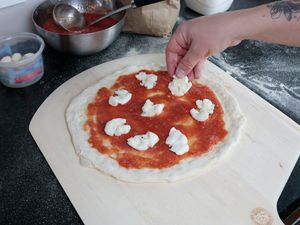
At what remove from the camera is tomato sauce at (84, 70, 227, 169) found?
1.20 meters

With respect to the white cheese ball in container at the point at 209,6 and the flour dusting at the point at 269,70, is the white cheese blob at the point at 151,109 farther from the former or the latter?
the white cheese ball in container at the point at 209,6

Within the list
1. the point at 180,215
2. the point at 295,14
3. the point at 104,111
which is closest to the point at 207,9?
the point at 295,14

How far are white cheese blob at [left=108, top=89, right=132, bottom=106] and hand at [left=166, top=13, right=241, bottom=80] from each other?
0.81 ft

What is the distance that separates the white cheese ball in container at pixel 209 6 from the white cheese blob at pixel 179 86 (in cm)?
71

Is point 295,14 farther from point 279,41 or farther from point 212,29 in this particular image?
point 212,29

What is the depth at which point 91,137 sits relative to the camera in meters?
1.26

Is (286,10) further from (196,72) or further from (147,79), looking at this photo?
(147,79)

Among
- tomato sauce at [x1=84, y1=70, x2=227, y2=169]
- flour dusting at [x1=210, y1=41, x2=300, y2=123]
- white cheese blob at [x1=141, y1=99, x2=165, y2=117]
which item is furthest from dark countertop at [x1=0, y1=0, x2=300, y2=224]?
white cheese blob at [x1=141, y1=99, x2=165, y2=117]

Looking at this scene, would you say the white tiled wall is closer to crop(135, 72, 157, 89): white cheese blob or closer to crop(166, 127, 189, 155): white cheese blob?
crop(135, 72, 157, 89): white cheese blob

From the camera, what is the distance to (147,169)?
1.15 meters

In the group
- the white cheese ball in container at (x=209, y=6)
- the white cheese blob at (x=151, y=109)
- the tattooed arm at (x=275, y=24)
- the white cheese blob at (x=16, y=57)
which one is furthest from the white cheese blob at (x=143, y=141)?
the white cheese ball in container at (x=209, y=6)

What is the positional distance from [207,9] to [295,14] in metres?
0.77

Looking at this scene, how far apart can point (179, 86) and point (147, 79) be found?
0.55 ft

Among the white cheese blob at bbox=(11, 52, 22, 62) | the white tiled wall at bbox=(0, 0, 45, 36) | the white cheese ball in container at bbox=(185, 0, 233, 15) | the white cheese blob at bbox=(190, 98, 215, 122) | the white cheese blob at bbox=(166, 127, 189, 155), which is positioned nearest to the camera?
the white cheese blob at bbox=(166, 127, 189, 155)
